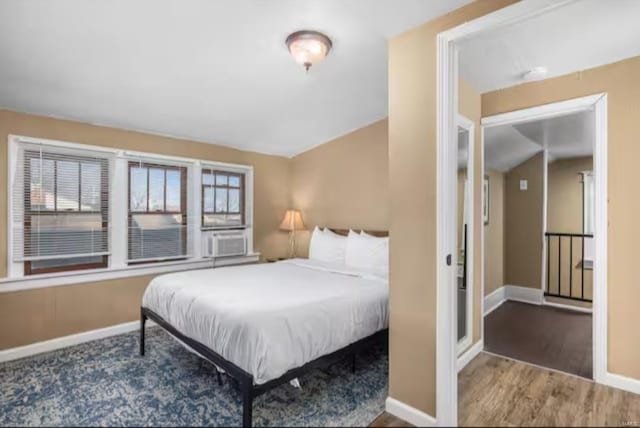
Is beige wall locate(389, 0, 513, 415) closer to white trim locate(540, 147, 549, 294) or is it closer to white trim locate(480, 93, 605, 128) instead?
white trim locate(480, 93, 605, 128)

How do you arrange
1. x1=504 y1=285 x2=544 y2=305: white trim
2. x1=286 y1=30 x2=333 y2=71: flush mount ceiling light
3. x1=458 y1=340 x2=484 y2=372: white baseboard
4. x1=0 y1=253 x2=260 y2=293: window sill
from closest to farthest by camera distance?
x1=286 y1=30 x2=333 y2=71: flush mount ceiling light < x1=458 y1=340 x2=484 y2=372: white baseboard < x1=0 y1=253 x2=260 y2=293: window sill < x1=504 y1=285 x2=544 y2=305: white trim

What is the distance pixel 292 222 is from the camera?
4.62m

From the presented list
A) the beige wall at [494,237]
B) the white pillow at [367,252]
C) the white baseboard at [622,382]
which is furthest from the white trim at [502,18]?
the beige wall at [494,237]

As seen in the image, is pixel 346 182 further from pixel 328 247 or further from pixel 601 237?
pixel 601 237

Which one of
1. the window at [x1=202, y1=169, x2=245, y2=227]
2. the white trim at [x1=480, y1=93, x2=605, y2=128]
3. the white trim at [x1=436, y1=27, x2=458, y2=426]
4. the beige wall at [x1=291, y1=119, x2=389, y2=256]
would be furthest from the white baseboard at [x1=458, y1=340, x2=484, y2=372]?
the window at [x1=202, y1=169, x2=245, y2=227]

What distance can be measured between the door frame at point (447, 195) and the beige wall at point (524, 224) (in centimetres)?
323

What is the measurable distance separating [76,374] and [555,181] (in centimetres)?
589

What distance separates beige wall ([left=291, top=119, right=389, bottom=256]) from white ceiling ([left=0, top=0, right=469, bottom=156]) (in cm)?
52

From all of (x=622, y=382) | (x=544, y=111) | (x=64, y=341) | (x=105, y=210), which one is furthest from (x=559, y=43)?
(x=64, y=341)

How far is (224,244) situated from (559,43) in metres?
3.65

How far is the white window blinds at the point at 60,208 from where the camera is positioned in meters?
2.82

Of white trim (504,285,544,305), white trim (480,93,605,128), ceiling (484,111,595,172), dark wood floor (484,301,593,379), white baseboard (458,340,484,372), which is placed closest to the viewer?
white trim (480,93,605,128)

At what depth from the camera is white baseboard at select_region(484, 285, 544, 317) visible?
4.22 metres

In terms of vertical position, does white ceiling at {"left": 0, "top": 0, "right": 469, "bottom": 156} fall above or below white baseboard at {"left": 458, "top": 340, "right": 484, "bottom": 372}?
above
